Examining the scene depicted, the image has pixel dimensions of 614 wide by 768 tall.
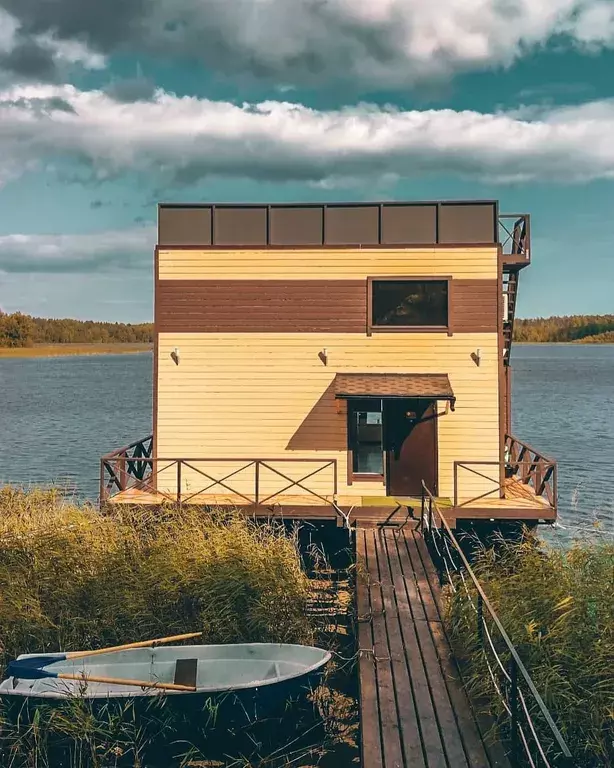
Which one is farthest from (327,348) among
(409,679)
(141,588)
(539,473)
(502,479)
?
(409,679)

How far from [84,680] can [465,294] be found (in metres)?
10.9

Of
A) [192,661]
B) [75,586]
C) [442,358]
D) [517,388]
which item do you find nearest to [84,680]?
[192,661]

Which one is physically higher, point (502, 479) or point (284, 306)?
point (284, 306)

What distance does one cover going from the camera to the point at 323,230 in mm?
15680

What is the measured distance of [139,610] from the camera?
401 inches

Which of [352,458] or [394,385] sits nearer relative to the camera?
[394,385]

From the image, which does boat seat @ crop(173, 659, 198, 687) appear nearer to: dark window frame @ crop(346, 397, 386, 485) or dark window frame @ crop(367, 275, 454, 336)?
dark window frame @ crop(346, 397, 386, 485)

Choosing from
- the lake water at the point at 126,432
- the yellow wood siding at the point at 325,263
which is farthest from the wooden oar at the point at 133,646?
the lake water at the point at 126,432

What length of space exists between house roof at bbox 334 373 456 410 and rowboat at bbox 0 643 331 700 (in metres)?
6.43

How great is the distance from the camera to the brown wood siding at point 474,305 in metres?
15.4

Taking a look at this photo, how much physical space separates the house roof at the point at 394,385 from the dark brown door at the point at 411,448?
0.54m

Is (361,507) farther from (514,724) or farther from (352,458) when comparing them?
(514,724)

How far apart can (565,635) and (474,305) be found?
8783mm

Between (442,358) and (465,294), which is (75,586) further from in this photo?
(465,294)
